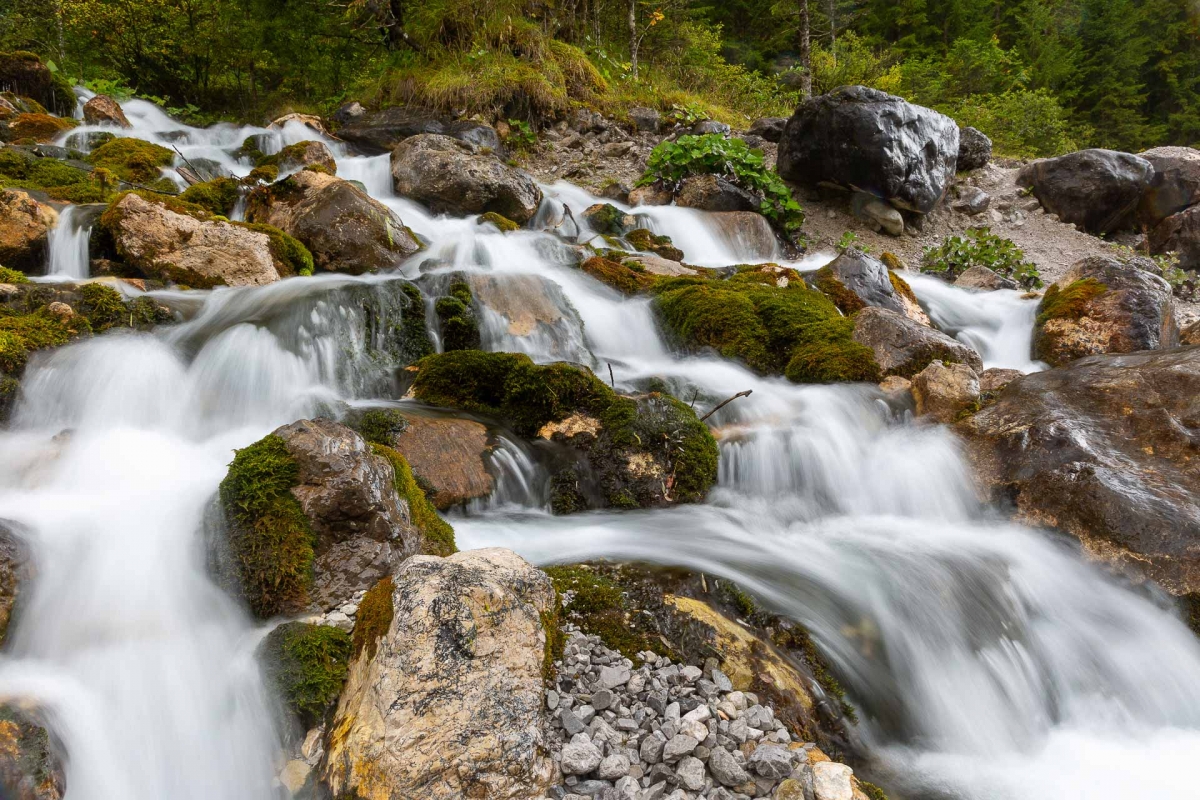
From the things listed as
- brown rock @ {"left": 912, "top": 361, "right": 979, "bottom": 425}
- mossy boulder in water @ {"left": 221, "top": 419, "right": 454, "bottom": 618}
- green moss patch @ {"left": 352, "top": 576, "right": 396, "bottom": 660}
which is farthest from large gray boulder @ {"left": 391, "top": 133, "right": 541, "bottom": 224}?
green moss patch @ {"left": 352, "top": 576, "right": 396, "bottom": 660}

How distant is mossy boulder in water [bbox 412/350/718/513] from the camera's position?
172 inches

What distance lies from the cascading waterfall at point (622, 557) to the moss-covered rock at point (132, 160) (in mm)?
4746

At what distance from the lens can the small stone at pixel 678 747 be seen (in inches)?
80.0

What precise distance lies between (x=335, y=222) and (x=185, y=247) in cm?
157

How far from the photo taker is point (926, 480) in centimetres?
461

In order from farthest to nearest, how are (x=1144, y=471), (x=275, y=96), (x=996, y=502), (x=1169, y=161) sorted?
(x=275, y=96), (x=1169, y=161), (x=996, y=502), (x=1144, y=471)

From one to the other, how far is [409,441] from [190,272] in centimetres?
400

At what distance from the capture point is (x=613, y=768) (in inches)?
78.5

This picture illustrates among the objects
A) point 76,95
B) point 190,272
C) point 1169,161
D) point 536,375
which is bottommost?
point 536,375

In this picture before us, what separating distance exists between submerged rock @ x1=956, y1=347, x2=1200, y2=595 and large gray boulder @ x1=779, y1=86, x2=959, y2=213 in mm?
6728

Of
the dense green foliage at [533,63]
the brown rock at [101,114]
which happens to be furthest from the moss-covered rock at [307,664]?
the brown rock at [101,114]

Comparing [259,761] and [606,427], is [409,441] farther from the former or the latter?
[259,761]

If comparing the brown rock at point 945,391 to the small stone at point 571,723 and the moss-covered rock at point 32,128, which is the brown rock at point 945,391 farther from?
the moss-covered rock at point 32,128

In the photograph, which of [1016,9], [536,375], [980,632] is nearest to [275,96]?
[536,375]
